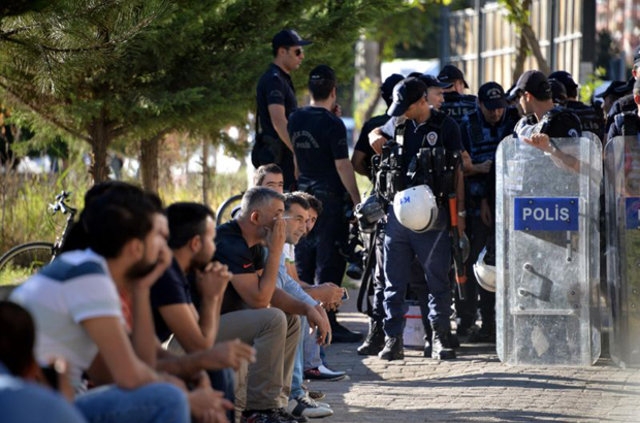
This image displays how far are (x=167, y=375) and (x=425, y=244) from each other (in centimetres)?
466

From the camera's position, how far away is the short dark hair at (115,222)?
4.68 meters

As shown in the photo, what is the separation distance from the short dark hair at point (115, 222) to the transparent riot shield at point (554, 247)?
4816 mm

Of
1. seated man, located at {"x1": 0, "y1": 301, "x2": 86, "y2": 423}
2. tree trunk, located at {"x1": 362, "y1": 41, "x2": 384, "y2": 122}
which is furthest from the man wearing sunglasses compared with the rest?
tree trunk, located at {"x1": 362, "y1": 41, "x2": 384, "y2": 122}

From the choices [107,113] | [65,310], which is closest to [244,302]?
[65,310]

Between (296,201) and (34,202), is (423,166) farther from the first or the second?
(34,202)

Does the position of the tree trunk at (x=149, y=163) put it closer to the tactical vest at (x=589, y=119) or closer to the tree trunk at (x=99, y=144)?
the tree trunk at (x=99, y=144)

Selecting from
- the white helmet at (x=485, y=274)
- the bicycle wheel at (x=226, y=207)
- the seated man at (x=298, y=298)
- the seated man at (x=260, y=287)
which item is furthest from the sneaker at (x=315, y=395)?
the bicycle wheel at (x=226, y=207)

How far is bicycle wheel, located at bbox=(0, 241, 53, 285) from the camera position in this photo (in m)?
11.3

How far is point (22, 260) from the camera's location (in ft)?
38.4

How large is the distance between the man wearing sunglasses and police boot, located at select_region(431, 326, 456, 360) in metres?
1.80

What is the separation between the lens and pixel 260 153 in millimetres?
10727

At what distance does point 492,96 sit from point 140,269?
234 inches

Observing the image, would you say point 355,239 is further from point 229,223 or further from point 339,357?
point 229,223

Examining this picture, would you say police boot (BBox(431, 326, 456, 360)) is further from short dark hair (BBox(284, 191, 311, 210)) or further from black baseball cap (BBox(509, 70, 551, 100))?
short dark hair (BBox(284, 191, 311, 210))
